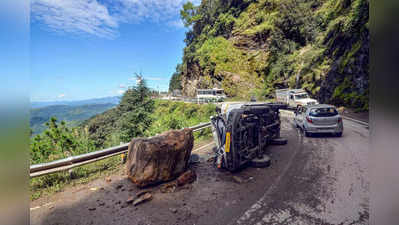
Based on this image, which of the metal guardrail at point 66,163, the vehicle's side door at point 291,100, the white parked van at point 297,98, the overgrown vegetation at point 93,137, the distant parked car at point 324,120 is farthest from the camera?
the vehicle's side door at point 291,100

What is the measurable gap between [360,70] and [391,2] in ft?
51.7

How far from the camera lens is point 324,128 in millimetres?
7641

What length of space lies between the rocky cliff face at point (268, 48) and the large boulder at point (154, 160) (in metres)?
15.7

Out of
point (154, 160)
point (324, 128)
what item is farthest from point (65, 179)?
point (324, 128)

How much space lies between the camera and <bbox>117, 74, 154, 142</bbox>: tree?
7.69m

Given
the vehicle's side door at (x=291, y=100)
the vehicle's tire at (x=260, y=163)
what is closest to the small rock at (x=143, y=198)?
the vehicle's tire at (x=260, y=163)

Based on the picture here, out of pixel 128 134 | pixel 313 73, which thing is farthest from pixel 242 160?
pixel 313 73

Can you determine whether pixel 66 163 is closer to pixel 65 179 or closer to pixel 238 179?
pixel 65 179

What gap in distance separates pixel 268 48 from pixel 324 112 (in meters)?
26.6

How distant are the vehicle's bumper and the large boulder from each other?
21.5 feet

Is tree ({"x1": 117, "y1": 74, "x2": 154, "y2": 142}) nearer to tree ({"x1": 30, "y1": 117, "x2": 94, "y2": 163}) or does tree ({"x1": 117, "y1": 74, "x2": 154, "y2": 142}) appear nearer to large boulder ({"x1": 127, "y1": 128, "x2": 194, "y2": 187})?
tree ({"x1": 30, "y1": 117, "x2": 94, "y2": 163})

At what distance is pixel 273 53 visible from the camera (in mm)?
30125

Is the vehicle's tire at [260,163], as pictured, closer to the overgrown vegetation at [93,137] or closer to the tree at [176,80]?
the overgrown vegetation at [93,137]

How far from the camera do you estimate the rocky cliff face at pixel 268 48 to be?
17281mm
